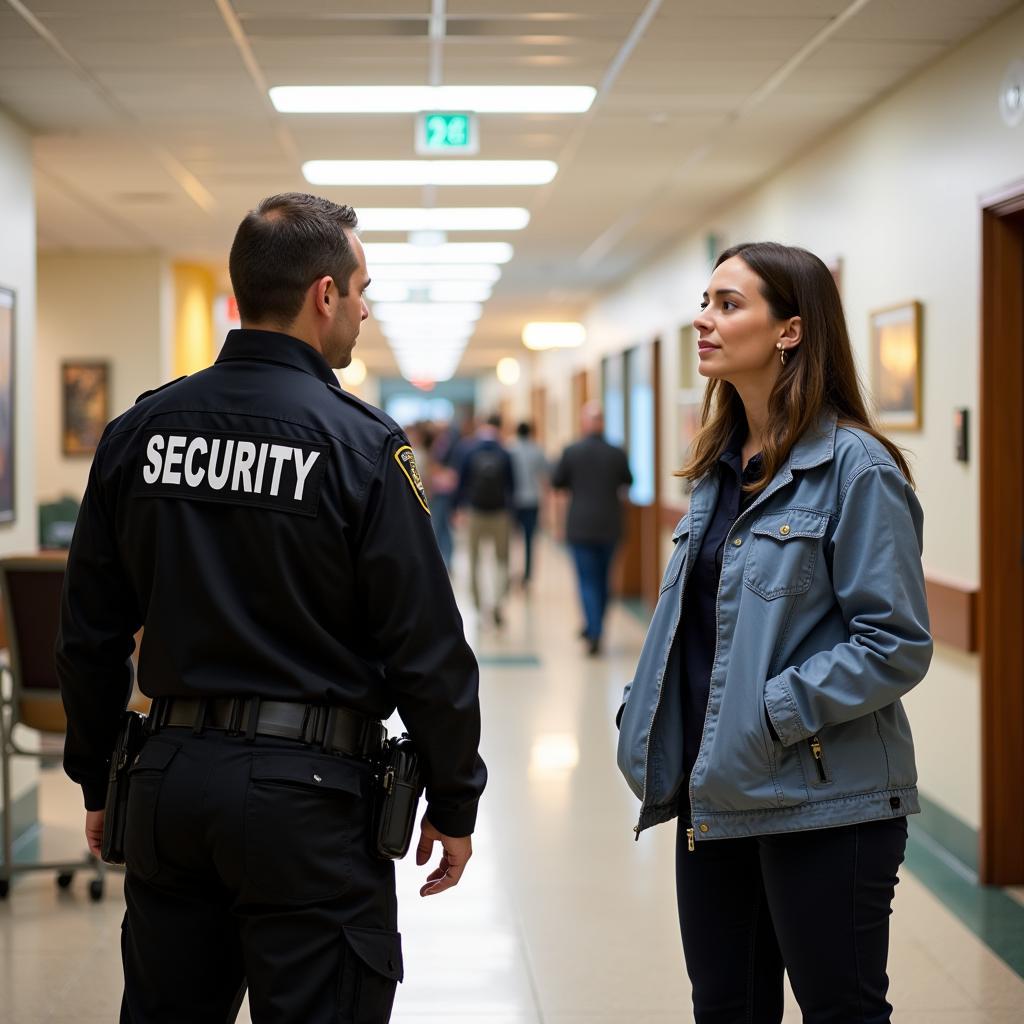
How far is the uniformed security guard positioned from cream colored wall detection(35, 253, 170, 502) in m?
7.74

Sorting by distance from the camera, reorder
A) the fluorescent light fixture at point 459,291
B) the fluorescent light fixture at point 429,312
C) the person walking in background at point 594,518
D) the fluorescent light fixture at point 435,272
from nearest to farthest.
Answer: the person walking in background at point 594,518 < the fluorescent light fixture at point 435,272 < the fluorescent light fixture at point 459,291 < the fluorescent light fixture at point 429,312

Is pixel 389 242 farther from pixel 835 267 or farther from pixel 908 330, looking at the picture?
pixel 908 330

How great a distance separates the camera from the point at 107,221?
8.27m

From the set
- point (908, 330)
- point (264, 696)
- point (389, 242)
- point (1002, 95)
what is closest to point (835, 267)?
point (908, 330)

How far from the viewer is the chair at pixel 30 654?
4270 mm

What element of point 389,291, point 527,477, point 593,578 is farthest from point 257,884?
point 389,291

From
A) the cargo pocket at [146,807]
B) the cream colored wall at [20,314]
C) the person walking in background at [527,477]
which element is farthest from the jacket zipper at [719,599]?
the person walking in background at [527,477]

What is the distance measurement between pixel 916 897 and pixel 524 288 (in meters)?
9.48

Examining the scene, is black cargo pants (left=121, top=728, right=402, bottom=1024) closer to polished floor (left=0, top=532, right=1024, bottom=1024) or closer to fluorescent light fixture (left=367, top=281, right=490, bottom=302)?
polished floor (left=0, top=532, right=1024, bottom=1024)

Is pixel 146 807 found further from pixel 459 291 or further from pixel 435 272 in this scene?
pixel 459 291

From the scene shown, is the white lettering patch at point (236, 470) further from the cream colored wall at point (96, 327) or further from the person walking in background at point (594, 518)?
the cream colored wall at point (96, 327)

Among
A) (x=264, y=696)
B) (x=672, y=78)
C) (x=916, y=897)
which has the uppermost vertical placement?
(x=672, y=78)

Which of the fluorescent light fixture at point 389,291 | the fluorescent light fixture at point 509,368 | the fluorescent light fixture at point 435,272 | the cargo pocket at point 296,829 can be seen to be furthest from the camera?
the fluorescent light fixture at point 509,368

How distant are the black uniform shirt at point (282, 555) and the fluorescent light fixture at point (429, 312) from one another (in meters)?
11.6
